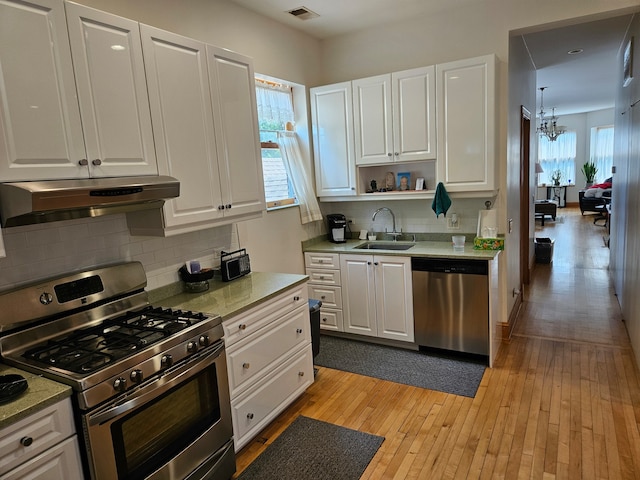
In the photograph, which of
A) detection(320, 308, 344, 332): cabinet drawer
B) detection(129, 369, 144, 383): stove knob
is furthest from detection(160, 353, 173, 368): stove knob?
detection(320, 308, 344, 332): cabinet drawer

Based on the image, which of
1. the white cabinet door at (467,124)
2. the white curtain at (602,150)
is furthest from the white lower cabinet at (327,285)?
the white curtain at (602,150)

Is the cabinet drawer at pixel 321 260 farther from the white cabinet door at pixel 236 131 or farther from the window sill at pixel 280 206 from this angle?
the white cabinet door at pixel 236 131

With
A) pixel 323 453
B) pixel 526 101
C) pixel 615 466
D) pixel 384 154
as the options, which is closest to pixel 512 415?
pixel 615 466

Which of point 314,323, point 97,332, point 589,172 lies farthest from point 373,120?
point 589,172

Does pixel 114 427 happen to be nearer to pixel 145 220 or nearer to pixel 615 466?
pixel 145 220

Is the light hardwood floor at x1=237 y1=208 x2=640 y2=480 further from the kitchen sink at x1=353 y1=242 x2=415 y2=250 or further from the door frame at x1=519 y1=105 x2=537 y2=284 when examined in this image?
the door frame at x1=519 y1=105 x2=537 y2=284

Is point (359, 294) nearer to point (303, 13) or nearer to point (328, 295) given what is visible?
point (328, 295)

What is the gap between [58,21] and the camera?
A: 1806 mm

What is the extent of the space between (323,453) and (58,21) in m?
2.51

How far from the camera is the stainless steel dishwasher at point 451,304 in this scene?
10.8 feet

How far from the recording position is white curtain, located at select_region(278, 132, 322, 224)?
12.8 ft

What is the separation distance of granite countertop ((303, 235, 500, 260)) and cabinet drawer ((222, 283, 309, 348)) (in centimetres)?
100

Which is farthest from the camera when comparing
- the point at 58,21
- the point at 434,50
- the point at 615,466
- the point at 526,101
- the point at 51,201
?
the point at 526,101

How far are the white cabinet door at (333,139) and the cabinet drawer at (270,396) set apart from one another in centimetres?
168
